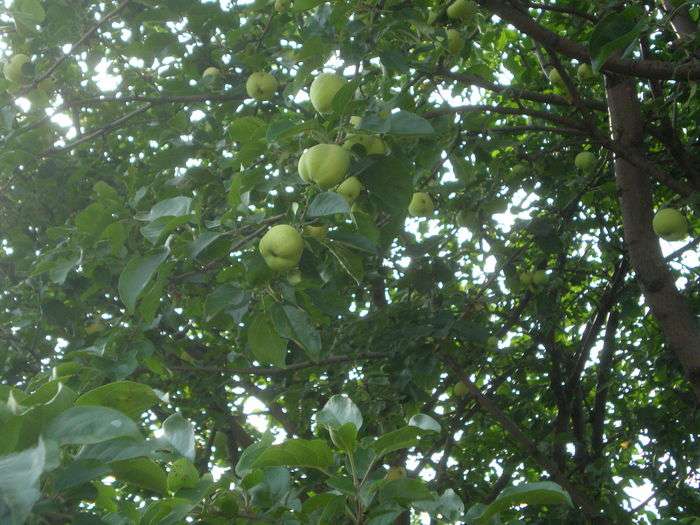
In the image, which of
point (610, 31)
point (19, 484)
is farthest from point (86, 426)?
point (610, 31)

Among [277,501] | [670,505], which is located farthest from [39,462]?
[670,505]

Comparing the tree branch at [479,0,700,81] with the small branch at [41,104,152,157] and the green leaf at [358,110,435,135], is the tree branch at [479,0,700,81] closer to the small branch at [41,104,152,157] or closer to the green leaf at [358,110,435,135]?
the green leaf at [358,110,435,135]

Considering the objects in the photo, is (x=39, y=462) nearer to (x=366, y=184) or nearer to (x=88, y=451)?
(x=88, y=451)

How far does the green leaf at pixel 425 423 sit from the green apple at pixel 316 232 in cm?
62

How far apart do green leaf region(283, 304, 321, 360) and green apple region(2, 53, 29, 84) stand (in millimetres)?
1792

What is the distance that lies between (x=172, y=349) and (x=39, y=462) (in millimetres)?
2218

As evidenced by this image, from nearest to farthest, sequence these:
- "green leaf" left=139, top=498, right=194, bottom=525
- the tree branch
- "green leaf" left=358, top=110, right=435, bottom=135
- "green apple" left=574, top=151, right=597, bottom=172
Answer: "green leaf" left=139, top=498, right=194, bottom=525 < "green leaf" left=358, top=110, right=435, bottom=135 < the tree branch < "green apple" left=574, top=151, right=597, bottom=172

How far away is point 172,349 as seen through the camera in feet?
9.72

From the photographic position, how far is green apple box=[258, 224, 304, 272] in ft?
5.75

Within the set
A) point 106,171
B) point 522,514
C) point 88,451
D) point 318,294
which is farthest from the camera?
point 106,171

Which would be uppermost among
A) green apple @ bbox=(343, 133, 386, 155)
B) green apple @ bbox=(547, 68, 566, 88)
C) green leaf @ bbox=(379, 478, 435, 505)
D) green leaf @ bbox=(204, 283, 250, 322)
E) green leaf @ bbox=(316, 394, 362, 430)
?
green apple @ bbox=(547, 68, 566, 88)

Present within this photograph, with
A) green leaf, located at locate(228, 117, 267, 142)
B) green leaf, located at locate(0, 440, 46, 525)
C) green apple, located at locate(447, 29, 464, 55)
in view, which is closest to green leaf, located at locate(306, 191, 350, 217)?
green leaf, located at locate(228, 117, 267, 142)

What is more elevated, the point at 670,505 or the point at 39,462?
the point at 670,505

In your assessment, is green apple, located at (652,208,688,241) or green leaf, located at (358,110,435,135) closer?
green leaf, located at (358,110,435,135)
